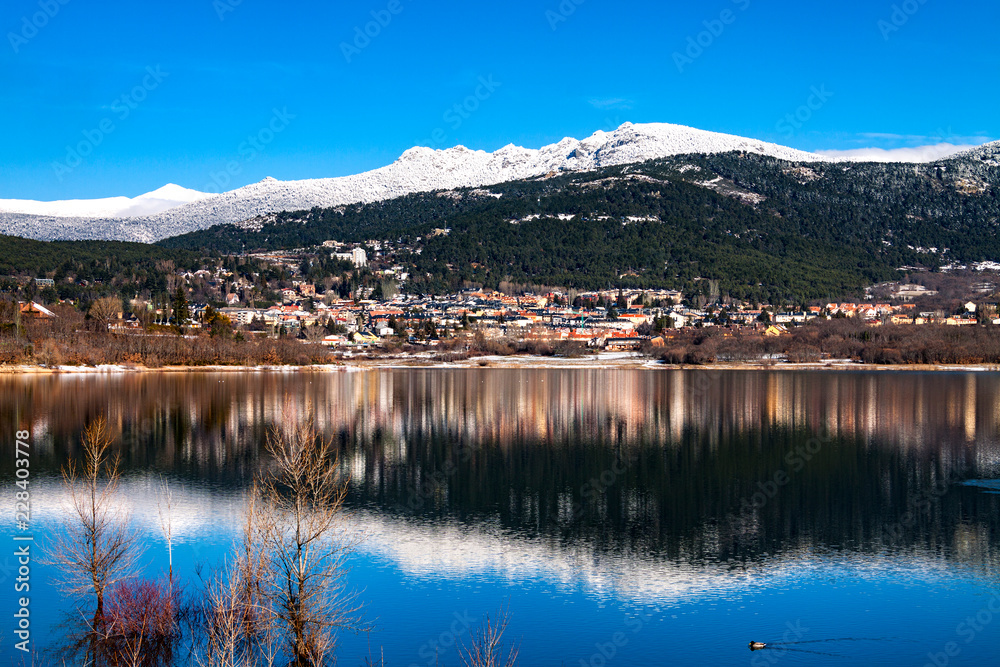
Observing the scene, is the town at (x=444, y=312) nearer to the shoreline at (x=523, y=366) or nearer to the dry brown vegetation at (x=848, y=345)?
the dry brown vegetation at (x=848, y=345)

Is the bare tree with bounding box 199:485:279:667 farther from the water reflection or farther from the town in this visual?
the town

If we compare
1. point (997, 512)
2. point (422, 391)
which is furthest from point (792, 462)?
point (422, 391)

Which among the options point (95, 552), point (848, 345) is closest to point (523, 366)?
point (848, 345)

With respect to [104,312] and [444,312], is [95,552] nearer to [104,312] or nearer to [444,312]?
[104,312]

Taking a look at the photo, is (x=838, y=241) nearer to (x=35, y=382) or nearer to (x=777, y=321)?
(x=777, y=321)

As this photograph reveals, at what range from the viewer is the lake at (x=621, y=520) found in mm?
15055

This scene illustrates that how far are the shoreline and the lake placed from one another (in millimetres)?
33086

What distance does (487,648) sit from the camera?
12.7 m

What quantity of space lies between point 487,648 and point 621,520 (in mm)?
10143

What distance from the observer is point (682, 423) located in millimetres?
41438

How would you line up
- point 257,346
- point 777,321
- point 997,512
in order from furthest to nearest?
point 777,321 < point 257,346 < point 997,512

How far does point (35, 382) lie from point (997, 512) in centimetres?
6129

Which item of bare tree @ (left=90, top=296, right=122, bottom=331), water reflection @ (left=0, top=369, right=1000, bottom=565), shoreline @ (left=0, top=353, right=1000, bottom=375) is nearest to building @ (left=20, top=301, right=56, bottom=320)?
bare tree @ (left=90, top=296, right=122, bottom=331)

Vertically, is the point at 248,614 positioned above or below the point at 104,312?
below
